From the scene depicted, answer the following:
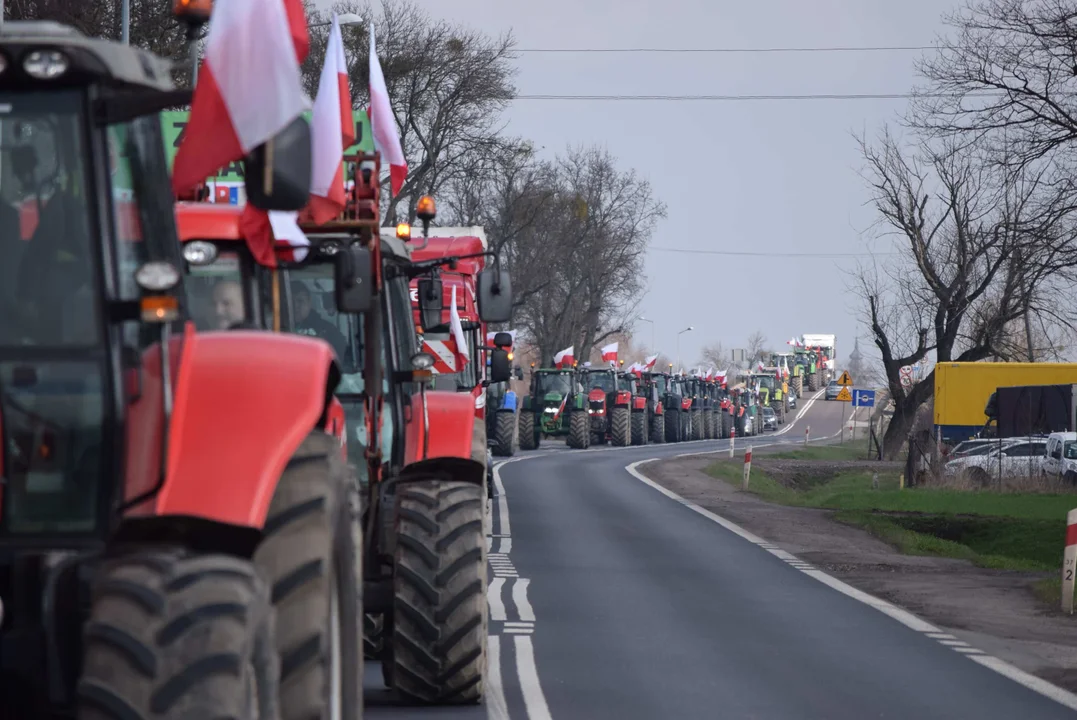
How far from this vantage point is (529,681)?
9.86 metres

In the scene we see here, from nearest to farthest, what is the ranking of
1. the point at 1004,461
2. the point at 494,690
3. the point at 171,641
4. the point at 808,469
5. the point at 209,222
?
the point at 171,641 < the point at 209,222 < the point at 494,690 < the point at 1004,461 < the point at 808,469

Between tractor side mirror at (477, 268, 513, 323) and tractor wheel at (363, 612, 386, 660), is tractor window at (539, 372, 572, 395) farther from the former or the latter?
tractor wheel at (363, 612, 386, 660)

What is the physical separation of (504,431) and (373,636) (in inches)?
1306

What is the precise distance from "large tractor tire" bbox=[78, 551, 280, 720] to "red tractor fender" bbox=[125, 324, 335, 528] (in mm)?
300

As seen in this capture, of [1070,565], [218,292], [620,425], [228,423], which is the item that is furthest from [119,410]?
[620,425]

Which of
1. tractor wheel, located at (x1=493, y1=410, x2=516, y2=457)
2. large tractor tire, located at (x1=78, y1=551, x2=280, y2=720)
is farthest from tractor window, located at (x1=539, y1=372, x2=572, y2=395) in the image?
large tractor tire, located at (x1=78, y1=551, x2=280, y2=720)

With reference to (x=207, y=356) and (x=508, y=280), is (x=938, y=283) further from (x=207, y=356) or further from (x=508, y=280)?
(x=207, y=356)

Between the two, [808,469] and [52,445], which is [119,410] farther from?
[808,469]

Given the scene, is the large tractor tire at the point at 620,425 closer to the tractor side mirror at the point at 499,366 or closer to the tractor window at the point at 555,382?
the tractor window at the point at 555,382

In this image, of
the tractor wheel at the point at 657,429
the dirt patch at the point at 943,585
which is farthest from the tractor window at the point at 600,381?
the dirt patch at the point at 943,585

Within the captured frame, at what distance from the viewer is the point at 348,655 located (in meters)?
→ 5.34

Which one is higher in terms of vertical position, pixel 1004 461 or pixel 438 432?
pixel 438 432

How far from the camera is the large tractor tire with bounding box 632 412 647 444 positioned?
5894cm

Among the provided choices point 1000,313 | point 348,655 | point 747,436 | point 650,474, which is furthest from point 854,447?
point 348,655
